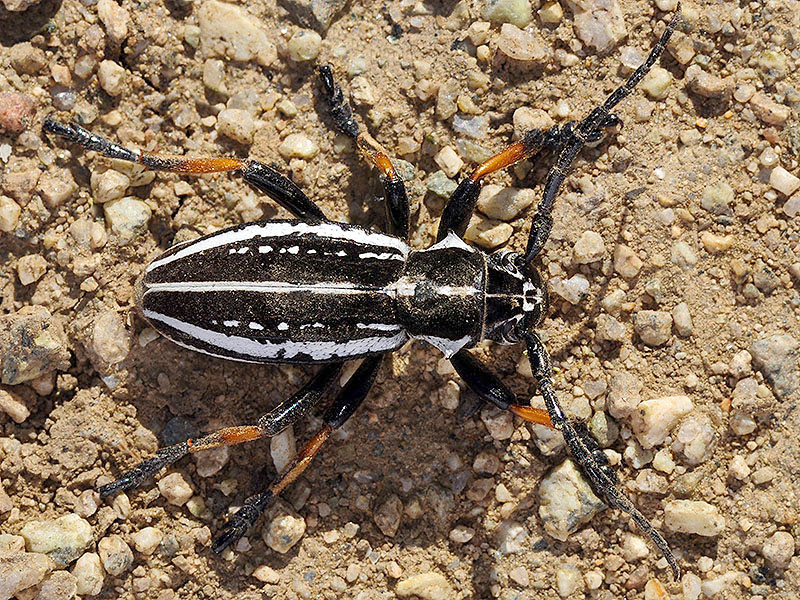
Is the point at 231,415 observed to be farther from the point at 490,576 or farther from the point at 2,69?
the point at 2,69

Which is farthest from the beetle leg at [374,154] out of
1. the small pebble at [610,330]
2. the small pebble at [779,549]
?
the small pebble at [779,549]

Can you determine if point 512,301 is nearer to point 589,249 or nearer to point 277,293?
point 589,249

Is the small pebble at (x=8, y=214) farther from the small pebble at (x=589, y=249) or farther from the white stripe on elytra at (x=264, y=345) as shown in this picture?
the small pebble at (x=589, y=249)

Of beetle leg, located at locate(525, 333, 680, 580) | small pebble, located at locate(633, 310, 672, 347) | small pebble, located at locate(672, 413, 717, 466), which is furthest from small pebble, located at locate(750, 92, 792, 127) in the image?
beetle leg, located at locate(525, 333, 680, 580)

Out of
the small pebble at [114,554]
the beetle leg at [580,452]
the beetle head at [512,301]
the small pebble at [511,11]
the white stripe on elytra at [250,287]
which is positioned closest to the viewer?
the white stripe on elytra at [250,287]

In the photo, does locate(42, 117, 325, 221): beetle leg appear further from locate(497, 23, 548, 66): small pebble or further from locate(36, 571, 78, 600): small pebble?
locate(36, 571, 78, 600): small pebble

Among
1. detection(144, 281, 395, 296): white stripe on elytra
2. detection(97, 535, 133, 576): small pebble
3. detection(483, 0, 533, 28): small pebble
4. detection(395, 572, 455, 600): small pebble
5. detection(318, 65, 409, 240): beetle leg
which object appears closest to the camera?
detection(144, 281, 395, 296): white stripe on elytra
